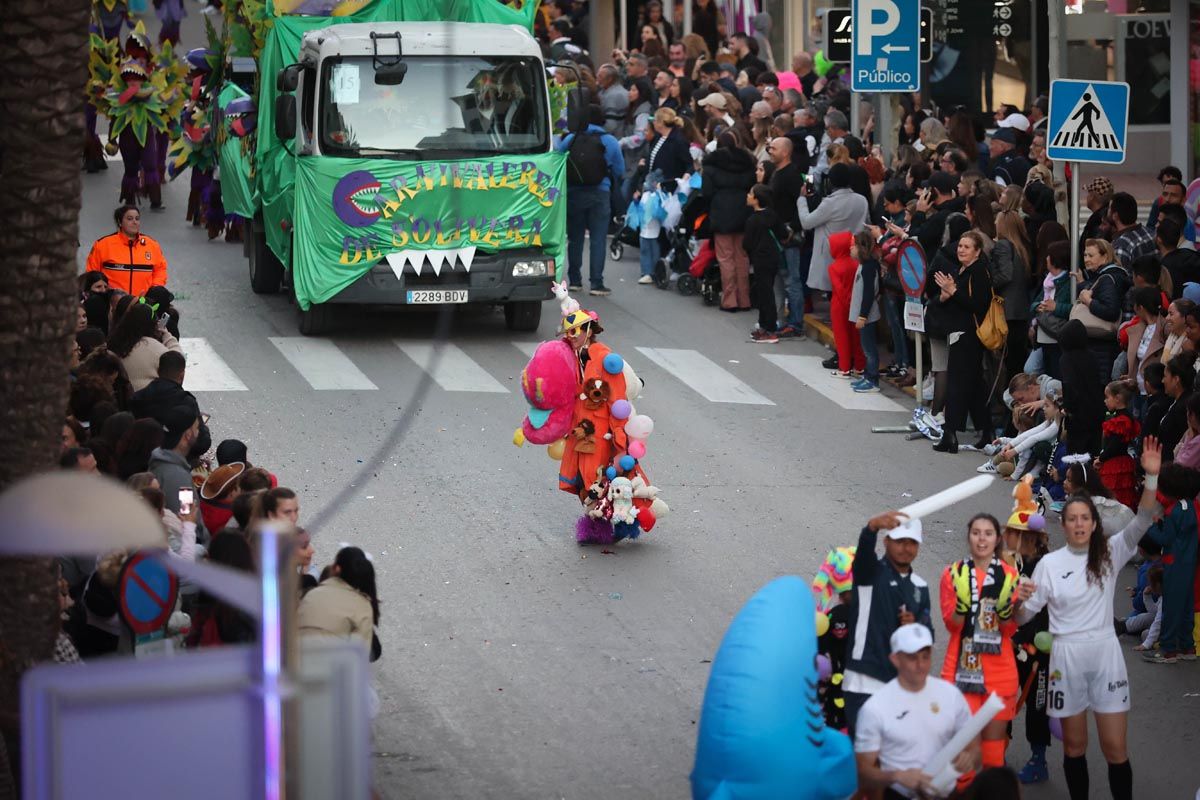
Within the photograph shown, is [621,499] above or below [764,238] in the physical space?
below

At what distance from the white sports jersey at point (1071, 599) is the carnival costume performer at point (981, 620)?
0.83 ft

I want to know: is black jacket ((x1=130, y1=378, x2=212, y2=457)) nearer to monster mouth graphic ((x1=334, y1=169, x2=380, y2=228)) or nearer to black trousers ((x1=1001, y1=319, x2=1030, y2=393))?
monster mouth graphic ((x1=334, y1=169, x2=380, y2=228))

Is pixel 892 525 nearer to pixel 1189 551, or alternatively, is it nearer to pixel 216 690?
pixel 1189 551

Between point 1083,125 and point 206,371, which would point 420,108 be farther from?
point 1083,125

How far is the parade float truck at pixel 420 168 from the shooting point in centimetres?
1775

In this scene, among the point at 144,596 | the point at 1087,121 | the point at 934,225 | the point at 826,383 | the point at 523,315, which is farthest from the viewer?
the point at 523,315

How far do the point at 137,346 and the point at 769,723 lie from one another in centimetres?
695

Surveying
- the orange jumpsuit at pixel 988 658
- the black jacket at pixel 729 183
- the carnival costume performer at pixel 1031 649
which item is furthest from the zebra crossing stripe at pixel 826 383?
the orange jumpsuit at pixel 988 658

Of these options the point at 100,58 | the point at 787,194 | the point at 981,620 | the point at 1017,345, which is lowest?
the point at 981,620

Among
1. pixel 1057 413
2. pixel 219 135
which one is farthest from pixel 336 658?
pixel 219 135

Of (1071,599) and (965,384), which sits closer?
(1071,599)

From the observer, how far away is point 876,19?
17891 millimetres

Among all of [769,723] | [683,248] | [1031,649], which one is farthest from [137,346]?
[683,248]

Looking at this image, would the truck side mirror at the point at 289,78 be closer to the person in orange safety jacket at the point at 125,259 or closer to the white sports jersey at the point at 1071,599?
the person in orange safety jacket at the point at 125,259
